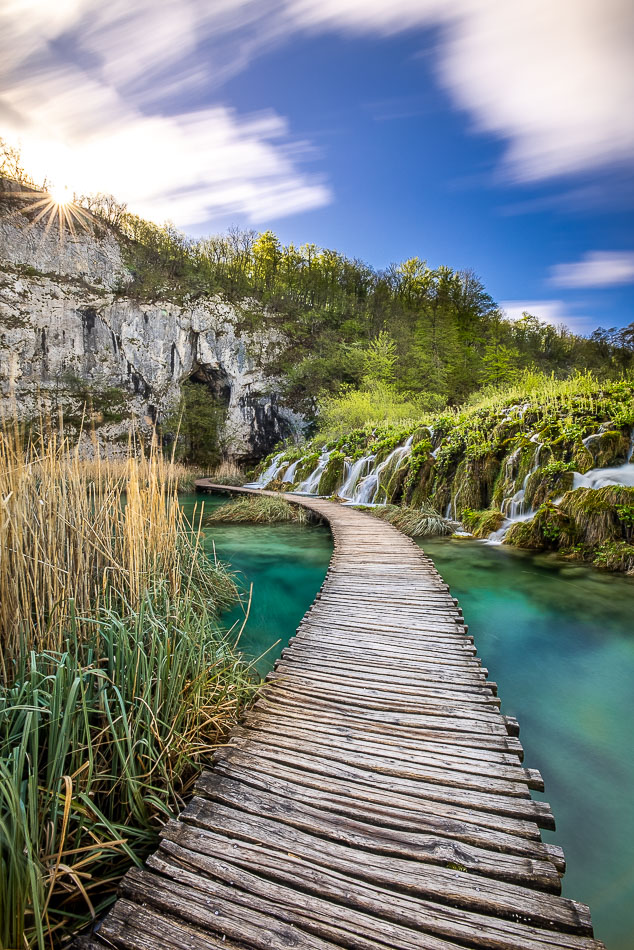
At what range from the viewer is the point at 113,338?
1919 centimetres

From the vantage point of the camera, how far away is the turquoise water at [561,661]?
1753 millimetres

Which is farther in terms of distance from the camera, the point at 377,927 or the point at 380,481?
the point at 380,481

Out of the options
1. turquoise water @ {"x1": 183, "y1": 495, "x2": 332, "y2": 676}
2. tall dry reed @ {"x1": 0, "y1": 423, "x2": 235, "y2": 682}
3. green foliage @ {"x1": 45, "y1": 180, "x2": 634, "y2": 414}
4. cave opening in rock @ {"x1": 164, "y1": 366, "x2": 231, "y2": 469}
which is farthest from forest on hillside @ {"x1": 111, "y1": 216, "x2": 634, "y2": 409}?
tall dry reed @ {"x1": 0, "y1": 423, "x2": 235, "y2": 682}

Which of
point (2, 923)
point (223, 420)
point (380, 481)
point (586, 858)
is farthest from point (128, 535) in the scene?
point (223, 420)

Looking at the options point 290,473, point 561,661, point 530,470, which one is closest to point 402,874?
point 561,661

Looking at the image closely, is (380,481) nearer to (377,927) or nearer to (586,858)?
(586,858)

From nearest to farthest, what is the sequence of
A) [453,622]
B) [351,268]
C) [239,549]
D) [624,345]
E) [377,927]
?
[377,927], [453,622], [239,549], [624,345], [351,268]

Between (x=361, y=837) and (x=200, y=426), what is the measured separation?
1996cm

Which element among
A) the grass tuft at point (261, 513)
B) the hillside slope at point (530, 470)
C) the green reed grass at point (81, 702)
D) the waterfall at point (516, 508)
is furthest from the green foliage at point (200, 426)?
the green reed grass at point (81, 702)

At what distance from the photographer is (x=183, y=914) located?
105 cm

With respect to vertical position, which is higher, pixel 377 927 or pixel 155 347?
pixel 155 347

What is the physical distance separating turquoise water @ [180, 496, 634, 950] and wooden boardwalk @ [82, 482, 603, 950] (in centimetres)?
54

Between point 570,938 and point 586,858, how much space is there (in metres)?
0.98

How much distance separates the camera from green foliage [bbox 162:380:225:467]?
19.9 m
